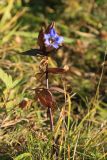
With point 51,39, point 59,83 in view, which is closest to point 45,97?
point 51,39

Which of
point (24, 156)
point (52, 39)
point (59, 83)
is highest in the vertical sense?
point (52, 39)

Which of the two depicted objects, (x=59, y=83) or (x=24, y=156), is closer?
(x=24, y=156)

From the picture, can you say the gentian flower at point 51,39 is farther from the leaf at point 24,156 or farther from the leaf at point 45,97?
the leaf at point 24,156

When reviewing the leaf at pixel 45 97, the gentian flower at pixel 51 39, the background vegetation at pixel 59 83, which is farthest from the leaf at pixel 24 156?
the gentian flower at pixel 51 39

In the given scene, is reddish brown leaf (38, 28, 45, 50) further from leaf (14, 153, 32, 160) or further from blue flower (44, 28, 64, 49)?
leaf (14, 153, 32, 160)

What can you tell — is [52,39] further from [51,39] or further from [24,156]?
[24,156]

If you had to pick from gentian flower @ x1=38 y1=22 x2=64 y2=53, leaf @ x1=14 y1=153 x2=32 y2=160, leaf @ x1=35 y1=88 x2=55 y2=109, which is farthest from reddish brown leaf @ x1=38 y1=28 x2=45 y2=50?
leaf @ x1=14 y1=153 x2=32 y2=160

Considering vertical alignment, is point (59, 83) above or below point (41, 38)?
below
